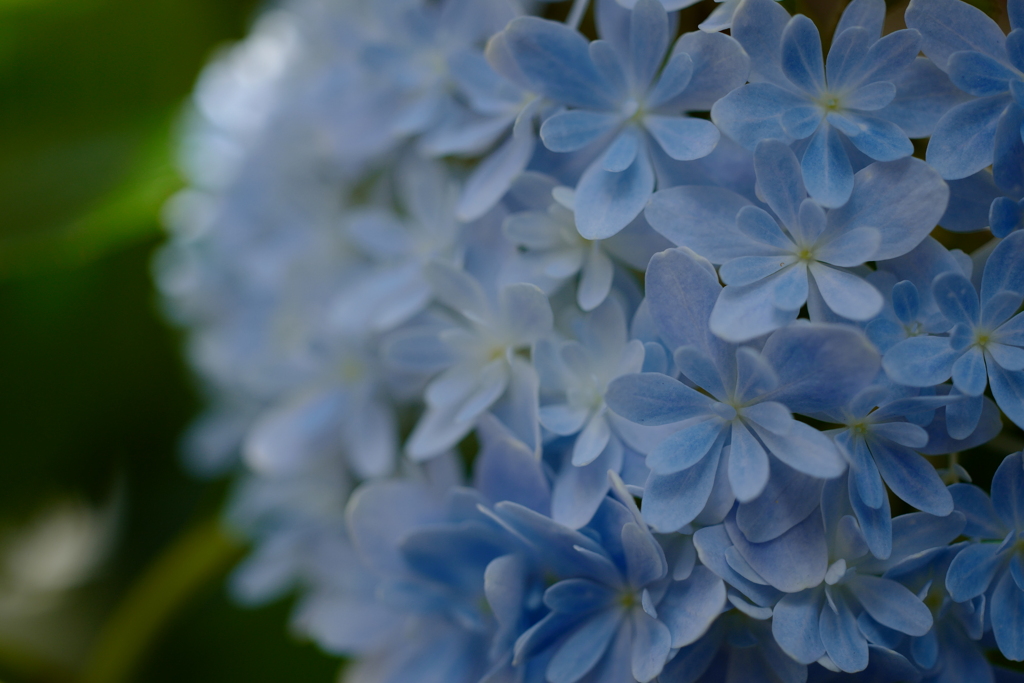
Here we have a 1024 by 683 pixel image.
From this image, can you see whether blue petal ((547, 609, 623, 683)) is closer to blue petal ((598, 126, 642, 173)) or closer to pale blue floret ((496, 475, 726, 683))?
pale blue floret ((496, 475, 726, 683))

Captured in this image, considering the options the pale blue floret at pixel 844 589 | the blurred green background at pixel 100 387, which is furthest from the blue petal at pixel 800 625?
the blurred green background at pixel 100 387

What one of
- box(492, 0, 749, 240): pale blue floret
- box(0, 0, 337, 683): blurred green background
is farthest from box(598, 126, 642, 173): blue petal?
box(0, 0, 337, 683): blurred green background

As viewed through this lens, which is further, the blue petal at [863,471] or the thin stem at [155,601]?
the thin stem at [155,601]

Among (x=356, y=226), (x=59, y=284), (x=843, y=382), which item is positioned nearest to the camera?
(x=843, y=382)

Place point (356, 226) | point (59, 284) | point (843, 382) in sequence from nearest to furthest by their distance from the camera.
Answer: point (843, 382), point (356, 226), point (59, 284)

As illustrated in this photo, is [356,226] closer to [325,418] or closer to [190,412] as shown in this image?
[325,418]

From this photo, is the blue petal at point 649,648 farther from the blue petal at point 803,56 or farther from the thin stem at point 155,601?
the thin stem at point 155,601

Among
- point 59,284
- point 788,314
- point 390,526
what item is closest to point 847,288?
point 788,314
